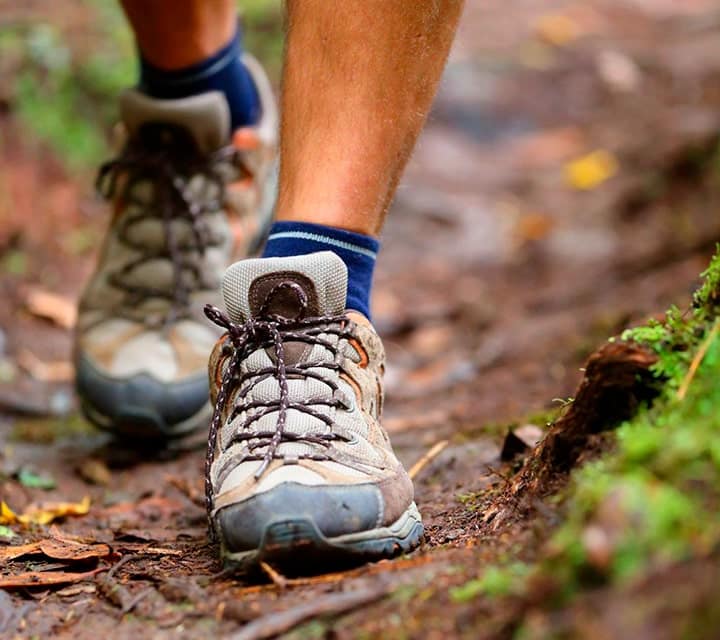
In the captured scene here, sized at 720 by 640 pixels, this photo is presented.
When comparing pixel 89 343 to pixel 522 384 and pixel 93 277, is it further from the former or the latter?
pixel 522 384

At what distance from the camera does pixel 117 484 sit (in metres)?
2.34

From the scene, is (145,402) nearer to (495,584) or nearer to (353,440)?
(353,440)

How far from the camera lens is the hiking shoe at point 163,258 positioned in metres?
2.41

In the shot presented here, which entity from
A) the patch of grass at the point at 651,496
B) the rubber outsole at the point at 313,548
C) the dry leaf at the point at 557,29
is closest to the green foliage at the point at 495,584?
the patch of grass at the point at 651,496

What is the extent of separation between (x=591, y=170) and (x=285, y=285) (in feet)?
13.7

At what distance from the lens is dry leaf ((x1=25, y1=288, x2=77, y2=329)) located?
3574mm

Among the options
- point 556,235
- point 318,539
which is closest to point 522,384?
point 318,539

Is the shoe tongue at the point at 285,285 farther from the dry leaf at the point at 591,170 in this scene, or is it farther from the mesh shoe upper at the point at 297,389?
the dry leaf at the point at 591,170

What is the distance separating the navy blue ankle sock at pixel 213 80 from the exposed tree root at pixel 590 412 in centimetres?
157

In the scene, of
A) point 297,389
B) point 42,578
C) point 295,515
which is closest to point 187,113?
point 297,389

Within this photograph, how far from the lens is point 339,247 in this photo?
5.41 feet

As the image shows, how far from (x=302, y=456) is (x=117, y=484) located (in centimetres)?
111

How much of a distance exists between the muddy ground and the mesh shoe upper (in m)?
0.14

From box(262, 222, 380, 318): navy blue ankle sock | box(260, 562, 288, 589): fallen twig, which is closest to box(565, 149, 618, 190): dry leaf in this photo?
box(262, 222, 380, 318): navy blue ankle sock
